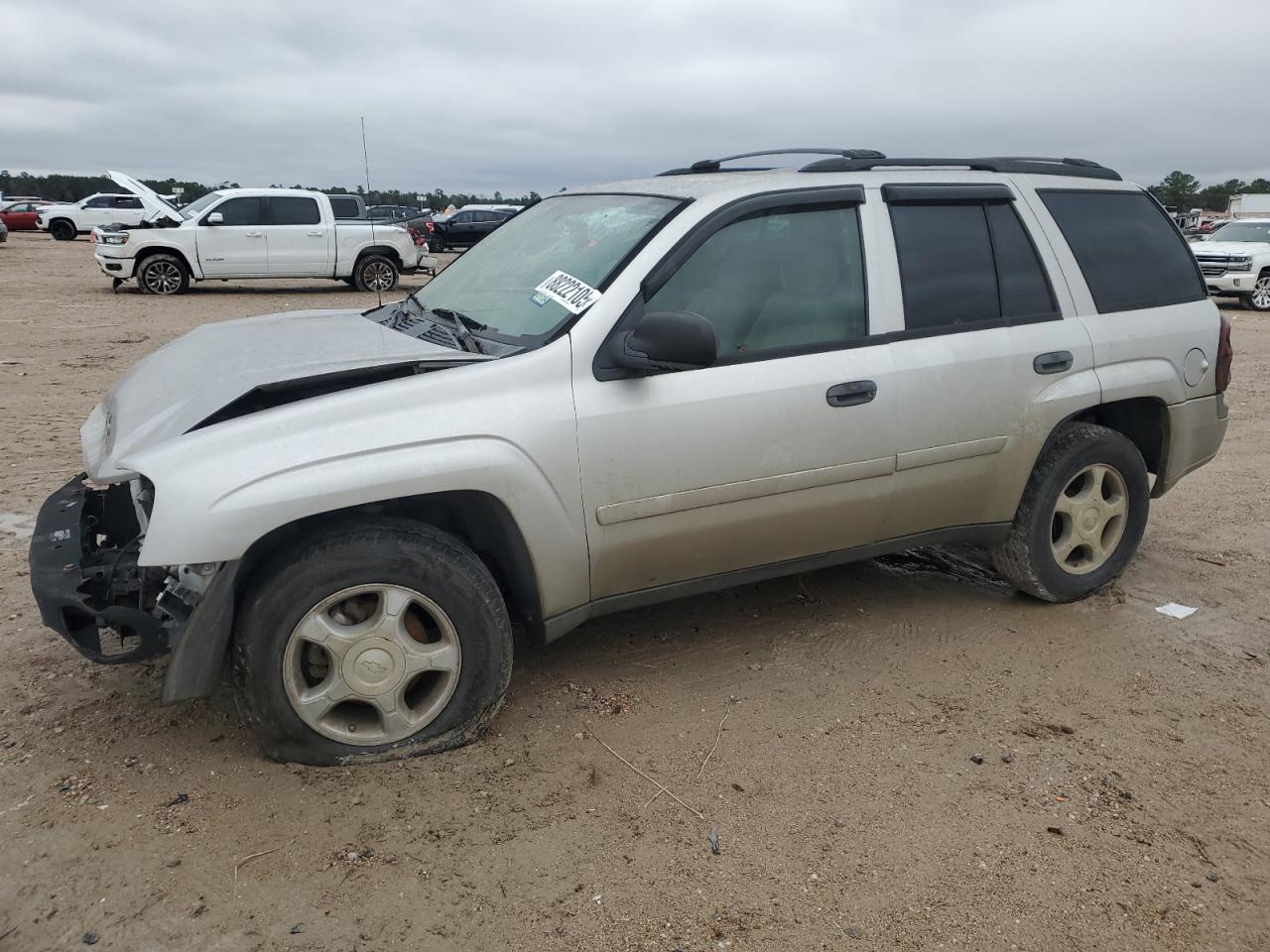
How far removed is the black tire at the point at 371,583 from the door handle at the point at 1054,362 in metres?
2.37

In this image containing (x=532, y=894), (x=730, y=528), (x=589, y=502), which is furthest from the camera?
(x=730, y=528)

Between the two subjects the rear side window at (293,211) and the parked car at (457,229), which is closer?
the rear side window at (293,211)

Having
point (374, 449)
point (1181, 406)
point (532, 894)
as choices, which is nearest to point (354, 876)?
point (532, 894)

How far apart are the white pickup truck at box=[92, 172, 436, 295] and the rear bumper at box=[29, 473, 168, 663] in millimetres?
14861

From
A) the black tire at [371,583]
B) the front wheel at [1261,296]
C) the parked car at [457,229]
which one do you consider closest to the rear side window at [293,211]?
the parked car at [457,229]

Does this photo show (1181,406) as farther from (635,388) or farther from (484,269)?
(484,269)

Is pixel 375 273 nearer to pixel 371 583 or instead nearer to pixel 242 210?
pixel 242 210

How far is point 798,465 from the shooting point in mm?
3607

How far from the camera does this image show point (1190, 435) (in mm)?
4629

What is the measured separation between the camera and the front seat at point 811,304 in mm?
3625

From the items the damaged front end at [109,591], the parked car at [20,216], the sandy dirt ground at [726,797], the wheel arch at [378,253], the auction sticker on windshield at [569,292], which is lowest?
the sandy dirt ground at [726,797]

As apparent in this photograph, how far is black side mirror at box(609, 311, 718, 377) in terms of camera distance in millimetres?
3139

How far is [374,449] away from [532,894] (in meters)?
1.30

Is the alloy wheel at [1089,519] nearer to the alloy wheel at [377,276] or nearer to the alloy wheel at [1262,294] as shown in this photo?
the alloy wheel at [377,276]
